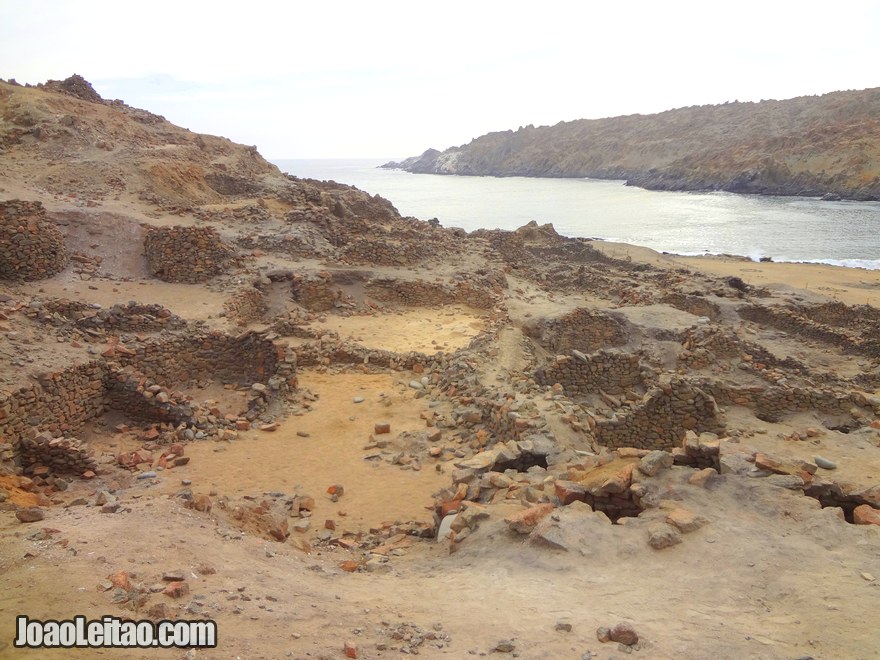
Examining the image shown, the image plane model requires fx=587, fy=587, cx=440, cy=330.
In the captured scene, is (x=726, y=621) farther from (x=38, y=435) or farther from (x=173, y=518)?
(x=38, y=435)

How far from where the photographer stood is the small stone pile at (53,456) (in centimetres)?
773

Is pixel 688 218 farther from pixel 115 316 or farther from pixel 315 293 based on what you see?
pixel 115 316

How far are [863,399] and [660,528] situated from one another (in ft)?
25.7

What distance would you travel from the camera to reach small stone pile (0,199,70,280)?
12.6m

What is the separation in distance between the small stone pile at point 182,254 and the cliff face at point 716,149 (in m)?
66.6

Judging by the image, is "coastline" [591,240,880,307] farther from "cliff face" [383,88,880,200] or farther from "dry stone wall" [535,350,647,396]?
"cliff face" [383,88,880,200]

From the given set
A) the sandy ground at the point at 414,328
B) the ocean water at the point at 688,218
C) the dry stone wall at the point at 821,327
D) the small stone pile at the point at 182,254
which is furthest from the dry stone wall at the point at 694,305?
the ocean water at the point at 688,218

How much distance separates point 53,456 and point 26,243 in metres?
7.21

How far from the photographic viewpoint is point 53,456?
7.77 metres

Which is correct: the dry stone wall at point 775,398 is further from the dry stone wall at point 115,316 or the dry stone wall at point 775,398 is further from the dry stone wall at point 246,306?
the dry stone wall at point 115,316

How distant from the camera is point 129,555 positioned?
14.3 feet

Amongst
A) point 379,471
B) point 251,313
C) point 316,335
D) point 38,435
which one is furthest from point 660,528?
point 251,313

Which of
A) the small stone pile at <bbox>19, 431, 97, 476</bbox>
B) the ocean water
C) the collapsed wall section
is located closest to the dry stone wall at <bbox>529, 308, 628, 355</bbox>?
the collapsed wall section

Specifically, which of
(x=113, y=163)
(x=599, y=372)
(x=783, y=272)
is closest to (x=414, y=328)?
(x=599, y=372)
